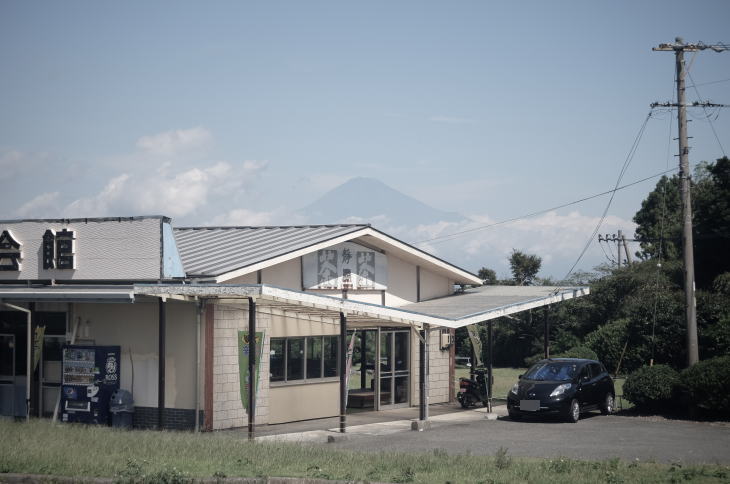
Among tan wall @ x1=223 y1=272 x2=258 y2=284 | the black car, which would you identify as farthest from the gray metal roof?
tan wall @ x1=223 y1=272 x2=258 y2=284

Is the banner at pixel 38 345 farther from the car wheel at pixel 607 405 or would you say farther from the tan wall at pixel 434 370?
the car wheel at pixel 607 405

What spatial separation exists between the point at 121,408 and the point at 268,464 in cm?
753

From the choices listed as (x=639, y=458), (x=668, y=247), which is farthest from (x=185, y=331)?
(x=668, y=247)

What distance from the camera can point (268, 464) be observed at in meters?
13.4

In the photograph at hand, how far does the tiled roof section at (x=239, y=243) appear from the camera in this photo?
20.5 meters

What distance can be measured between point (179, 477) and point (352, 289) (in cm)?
1275

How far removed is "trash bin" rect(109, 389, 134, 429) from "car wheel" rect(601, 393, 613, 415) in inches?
476

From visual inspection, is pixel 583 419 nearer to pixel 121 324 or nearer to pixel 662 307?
pixel 662 307

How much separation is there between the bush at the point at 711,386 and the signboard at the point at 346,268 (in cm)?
863

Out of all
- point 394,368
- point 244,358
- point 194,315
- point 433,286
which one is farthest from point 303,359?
point 433,286

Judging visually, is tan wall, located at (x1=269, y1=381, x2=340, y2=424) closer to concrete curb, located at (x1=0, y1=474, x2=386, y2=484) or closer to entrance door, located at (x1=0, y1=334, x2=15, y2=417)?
entrance door, located at (x1=0, y1=334, x2=15, y2=417)

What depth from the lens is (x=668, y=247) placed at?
53.7m

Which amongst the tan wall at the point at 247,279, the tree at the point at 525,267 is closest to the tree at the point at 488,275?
the tree at the point at 525,267

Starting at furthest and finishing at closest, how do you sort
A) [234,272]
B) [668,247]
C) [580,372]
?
[668,247], [580,372], [234,272]
